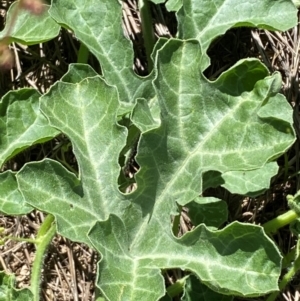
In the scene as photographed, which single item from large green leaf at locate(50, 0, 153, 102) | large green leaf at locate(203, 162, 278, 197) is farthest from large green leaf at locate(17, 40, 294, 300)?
large green leaf at locate(203, 162, 278, 197)

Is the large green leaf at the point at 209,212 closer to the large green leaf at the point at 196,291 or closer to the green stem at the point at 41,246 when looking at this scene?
the large green leaf at the point at 196,291

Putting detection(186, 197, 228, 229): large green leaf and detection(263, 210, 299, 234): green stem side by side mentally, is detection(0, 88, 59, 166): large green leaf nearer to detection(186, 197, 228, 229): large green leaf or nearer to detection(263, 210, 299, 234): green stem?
detection(186, 197, 228, 229): large green leaf

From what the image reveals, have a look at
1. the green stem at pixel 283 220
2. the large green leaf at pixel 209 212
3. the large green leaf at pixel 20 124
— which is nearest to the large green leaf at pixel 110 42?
the large green leaf at pixel 20 124

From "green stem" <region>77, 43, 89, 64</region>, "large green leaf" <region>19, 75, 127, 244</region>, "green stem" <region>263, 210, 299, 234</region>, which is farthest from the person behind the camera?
"green stem" <region>77, 43, 89, 64</region>

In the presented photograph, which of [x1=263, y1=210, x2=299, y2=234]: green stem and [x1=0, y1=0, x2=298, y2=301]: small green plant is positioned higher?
[x1=0, y1=0, x2=298, y2=301]: small green plant

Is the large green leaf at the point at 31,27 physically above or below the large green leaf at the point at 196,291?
above

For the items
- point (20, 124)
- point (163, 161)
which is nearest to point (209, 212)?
point (163, 161)

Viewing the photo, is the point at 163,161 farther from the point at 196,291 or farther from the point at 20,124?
the point at 20,124
